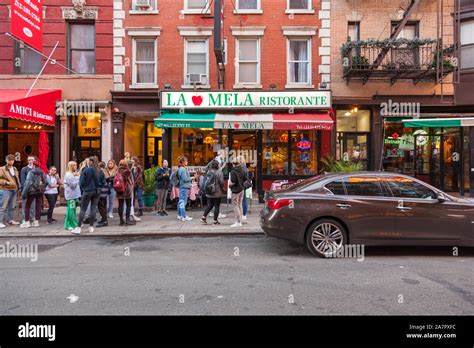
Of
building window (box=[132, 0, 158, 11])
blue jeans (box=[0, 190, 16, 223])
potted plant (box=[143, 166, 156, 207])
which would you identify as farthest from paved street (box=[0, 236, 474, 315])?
building window (box=[132, 0, 158, 11])

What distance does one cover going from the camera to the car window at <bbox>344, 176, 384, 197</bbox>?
649 centimetres

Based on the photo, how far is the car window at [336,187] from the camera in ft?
21.4

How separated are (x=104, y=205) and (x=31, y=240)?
1.99 metres

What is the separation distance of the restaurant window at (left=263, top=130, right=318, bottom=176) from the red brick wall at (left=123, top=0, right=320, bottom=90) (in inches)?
78.9

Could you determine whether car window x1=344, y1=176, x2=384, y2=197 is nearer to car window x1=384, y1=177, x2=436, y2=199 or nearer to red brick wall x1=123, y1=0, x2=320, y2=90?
car window x1=384, y1=177, x2=436, y2=199

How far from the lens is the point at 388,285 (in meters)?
4.79

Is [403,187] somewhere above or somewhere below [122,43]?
below

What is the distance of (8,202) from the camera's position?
377 inches

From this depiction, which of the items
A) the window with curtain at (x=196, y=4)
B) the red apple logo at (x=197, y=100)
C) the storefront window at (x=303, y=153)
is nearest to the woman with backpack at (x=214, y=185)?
the red apple logo at (x=197, y=100)

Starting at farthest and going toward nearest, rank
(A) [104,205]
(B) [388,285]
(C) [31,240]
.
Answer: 1. (A) [104,205]
2. (C) [31,240]
3. (B) [388,285]

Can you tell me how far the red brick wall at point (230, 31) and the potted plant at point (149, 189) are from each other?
429 centimetres

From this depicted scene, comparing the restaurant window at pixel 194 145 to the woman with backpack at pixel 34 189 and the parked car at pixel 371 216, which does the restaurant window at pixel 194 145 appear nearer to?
the woman with backpack at pixel 34 189

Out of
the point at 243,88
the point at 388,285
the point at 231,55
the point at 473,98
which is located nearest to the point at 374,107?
the point at 473,98
